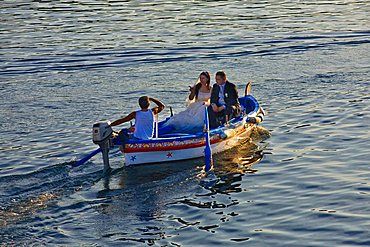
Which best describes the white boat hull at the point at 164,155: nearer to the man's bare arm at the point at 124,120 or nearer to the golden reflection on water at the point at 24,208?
the man's bare arm at the point at 124,120

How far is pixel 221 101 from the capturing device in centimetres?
2112

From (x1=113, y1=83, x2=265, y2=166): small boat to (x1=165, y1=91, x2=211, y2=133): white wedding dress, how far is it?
10.6 inches

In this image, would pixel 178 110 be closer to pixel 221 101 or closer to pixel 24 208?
pixel 221 101

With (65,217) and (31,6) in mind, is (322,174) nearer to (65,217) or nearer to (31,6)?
(65,217)

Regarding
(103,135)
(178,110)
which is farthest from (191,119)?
(178,110)

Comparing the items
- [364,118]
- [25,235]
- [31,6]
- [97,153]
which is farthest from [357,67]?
[31,6]

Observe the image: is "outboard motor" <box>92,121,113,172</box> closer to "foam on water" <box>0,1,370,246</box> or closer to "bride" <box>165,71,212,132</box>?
"foam on water" <box>0,1,370,246</box>

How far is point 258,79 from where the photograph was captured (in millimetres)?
27656

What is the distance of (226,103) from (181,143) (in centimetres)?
244

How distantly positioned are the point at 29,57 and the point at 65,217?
56.0 ft

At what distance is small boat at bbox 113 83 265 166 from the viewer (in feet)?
61.8

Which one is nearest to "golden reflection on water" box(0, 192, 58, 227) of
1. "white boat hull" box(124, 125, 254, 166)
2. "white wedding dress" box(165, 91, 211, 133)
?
"white boat hull" box(124, 125, 254, 166)

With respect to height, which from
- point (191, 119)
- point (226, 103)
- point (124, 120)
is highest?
point (124, 120)

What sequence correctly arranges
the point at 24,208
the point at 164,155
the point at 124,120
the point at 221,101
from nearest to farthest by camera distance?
the point at 24,208
the point at 124,120
the point at 164,155
the point at 221,101
